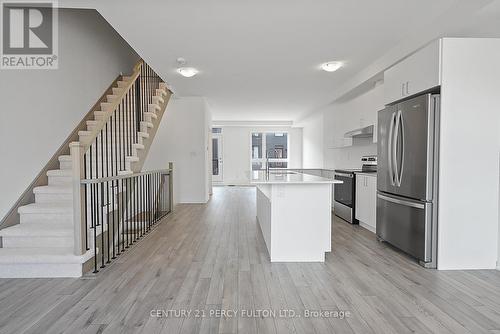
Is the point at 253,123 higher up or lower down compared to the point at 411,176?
higher up

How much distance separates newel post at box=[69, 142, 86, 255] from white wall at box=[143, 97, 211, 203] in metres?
4.39

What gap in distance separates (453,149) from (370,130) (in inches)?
88.9

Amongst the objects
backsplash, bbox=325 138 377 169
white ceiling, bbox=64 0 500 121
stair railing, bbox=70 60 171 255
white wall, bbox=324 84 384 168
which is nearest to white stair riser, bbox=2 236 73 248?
stair railing, bbox=70 60 171 255

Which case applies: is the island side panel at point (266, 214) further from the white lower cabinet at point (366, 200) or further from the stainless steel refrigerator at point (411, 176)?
the white lower cabinet at point (366, 200)

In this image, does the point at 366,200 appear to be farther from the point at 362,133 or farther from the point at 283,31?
the point at 283,31

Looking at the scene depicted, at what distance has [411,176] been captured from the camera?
3129 millimetres

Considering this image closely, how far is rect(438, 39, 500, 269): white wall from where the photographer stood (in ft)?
9.43

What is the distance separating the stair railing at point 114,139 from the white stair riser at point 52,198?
25 centimetres

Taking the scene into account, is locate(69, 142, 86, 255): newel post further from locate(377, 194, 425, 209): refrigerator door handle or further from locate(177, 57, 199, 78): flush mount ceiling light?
locate(377, 194, 425, 209): refrigerator door handle

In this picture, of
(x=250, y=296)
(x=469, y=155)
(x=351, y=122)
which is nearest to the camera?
(x=250, y=296)

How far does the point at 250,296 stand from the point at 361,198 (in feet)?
10.0

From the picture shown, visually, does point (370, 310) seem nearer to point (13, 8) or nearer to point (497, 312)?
point (497, 312)

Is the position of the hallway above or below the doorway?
below

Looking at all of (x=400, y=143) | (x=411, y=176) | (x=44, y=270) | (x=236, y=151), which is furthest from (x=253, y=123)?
(x=44, y=270)
